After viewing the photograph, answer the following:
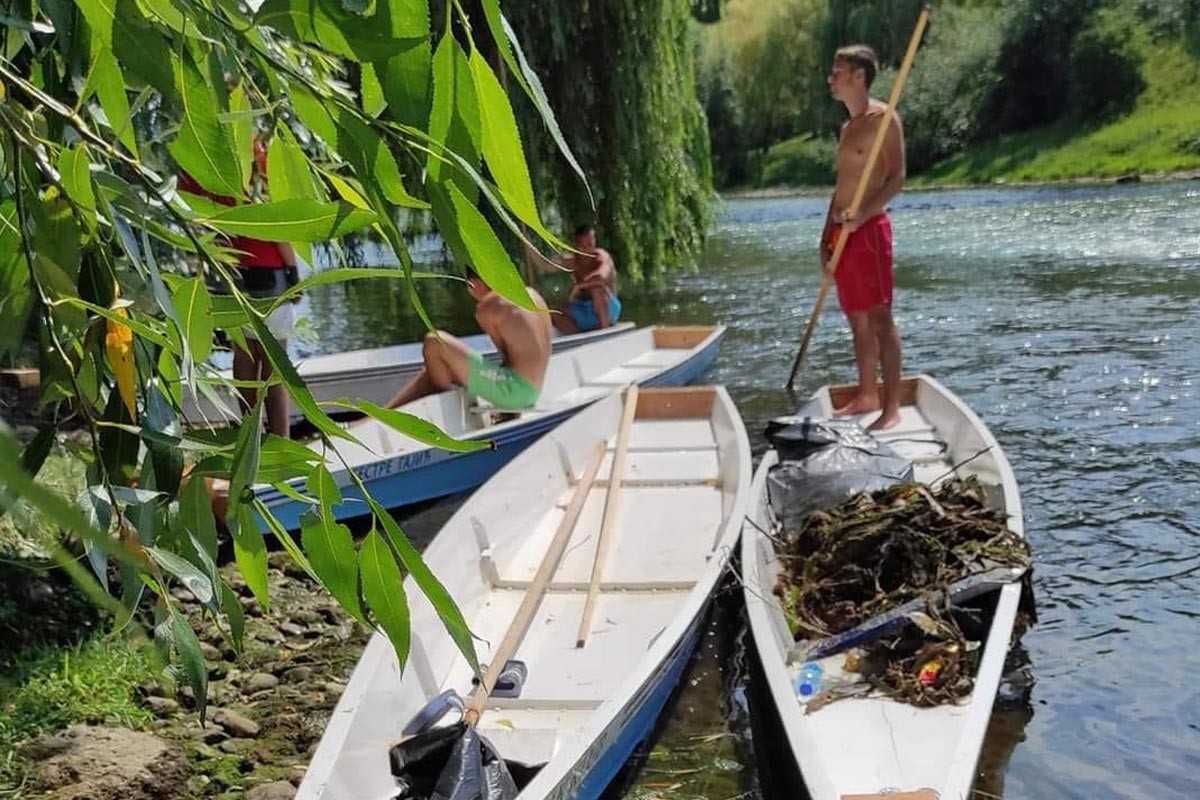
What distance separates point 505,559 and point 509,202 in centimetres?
447

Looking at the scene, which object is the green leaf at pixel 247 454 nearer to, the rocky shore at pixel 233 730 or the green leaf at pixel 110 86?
the green leaf at pixel 110 86

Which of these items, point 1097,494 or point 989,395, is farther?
point 989,395

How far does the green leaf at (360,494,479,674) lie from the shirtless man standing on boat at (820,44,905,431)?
583cm

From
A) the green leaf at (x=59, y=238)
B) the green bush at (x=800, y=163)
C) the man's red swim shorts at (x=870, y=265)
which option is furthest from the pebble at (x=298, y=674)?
the green bush at (x=800, y=163)

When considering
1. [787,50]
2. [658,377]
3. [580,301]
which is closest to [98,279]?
[658,377]

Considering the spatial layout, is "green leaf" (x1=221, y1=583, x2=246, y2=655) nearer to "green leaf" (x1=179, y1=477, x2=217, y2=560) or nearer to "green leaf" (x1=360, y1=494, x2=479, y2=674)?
"green leaf" (x1=179, y1=477, x2=217, y2=560)

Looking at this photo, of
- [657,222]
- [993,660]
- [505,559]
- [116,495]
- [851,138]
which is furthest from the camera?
[657,222]

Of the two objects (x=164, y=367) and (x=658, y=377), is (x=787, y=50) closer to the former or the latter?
(x=658, y=377)

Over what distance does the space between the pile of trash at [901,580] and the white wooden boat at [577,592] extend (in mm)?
394

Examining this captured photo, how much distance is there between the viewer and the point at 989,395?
8.96 metres

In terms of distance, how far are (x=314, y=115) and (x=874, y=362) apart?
248 inches

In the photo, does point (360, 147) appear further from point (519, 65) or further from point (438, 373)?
point (438, 373)

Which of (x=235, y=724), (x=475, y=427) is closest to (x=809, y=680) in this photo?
(x=235, y=724)

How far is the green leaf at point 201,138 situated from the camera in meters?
0.99
